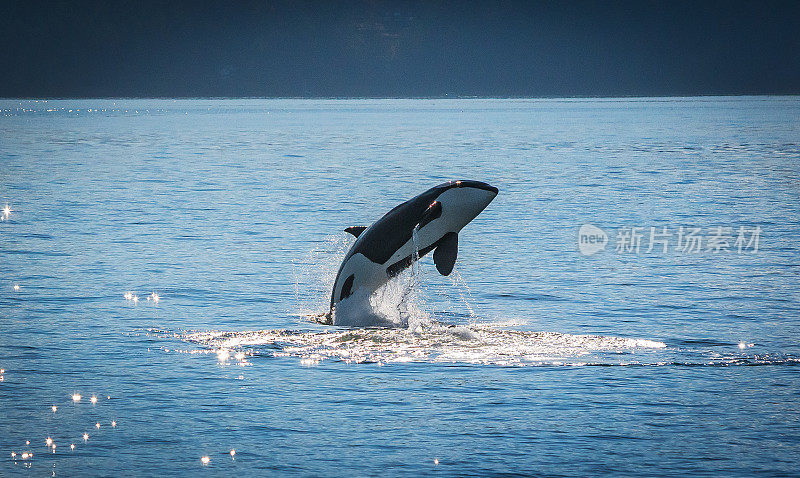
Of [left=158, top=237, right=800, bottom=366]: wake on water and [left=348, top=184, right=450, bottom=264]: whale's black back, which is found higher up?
[left=348, top=184, right=450, bottom=264]: whale's black back

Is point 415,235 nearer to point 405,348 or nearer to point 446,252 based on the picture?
point 446,252

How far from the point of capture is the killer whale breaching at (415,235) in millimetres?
19234

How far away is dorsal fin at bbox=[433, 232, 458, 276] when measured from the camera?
1948cm

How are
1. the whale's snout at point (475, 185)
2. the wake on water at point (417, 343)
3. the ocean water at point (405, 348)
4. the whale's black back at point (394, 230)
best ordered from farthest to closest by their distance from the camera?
the whale's black back at point (394, 230) → the whale's snout at point (475, 185) → the wake on water at point (417, 343) → the ocean water at point (405, 348)

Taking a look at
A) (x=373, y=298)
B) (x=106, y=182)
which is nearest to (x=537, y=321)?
(x=373, y=298)

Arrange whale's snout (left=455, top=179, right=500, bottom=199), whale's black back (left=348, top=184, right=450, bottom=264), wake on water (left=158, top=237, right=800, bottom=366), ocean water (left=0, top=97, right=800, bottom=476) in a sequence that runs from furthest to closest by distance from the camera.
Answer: whale's black back (left=348, top=184, right=450, bottom=264), whale's snout (left=455, top=179, right=500, bottom=199), wake on water (left=158, top=237, right=800, bottom=366), ocean water (left=0, top=97, right=800, bottom=476)

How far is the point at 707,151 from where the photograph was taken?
88.2m

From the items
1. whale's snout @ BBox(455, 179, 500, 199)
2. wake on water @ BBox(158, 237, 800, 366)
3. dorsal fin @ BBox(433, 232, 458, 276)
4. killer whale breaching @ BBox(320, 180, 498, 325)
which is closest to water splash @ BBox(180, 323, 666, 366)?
wake on water @ BBox(158, 237, 800, 366)

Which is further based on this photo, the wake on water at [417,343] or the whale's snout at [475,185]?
the whale's snout at [475,185]

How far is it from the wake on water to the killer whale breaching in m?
0.56

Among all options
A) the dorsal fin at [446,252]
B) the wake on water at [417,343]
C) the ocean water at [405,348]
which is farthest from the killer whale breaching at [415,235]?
the ocean water at [405,348]

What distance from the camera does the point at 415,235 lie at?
63.7 feet

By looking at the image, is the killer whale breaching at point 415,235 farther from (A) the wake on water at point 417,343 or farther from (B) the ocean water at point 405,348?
(B) the ocean water at point 405,348

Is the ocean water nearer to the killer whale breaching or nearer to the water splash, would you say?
the water splash
